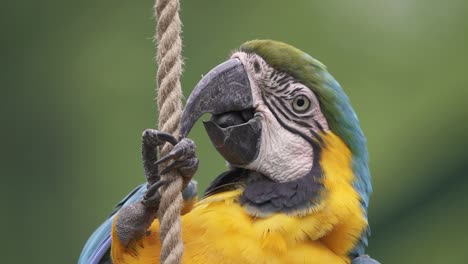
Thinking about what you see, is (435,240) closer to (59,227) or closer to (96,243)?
(59,227)

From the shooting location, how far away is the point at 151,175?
189 cm

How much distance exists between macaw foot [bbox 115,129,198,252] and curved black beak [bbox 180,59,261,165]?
0.87 ft

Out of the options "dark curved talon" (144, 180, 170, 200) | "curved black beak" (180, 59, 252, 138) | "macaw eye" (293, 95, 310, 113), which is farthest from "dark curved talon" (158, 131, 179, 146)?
"macaw eye" (293, 95, 310, 113)

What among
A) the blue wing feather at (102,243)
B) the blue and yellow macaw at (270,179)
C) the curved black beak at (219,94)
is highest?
the curved black beak at (219,94)

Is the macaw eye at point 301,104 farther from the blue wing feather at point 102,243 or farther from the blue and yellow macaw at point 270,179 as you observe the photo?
the blue wing feather at point 102,243

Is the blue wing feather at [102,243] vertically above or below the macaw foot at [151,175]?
below

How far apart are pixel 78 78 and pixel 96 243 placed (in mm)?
2254

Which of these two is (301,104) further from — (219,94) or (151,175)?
(151,175)

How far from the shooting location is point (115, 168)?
4.53 m

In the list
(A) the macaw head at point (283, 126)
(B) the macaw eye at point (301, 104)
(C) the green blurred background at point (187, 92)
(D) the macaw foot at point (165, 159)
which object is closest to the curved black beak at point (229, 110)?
(A) the macaw head at point (283, 126)

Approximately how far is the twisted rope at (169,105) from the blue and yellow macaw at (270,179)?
0.15 metres

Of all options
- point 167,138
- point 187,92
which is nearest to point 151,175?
point 167,138

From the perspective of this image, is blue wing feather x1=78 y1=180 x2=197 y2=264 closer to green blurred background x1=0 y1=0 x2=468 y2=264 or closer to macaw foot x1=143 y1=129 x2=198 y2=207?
macaw foot x1=143 y1=129 x2=198 y2=207

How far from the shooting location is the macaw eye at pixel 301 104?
2291mm
